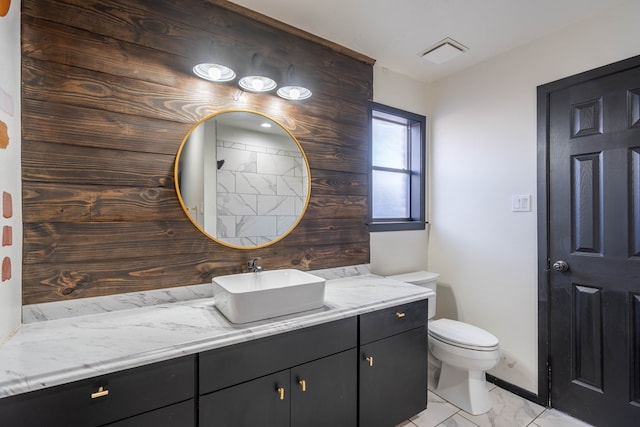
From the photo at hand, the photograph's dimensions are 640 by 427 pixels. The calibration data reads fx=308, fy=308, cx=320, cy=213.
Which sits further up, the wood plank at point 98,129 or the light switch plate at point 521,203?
the wood plank at point 98,129

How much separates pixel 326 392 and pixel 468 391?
3.54 ft

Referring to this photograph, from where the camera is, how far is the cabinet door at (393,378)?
1584 millimetres

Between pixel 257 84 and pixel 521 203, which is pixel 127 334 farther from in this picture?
pixel 521 203

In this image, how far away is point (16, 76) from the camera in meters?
1.21

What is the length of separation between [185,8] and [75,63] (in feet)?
1.99

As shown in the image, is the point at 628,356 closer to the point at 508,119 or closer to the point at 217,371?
the point at 508,119

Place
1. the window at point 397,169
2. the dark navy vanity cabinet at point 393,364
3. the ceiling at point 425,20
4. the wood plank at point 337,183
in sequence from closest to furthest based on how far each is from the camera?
the dark navy vanity cabinet at point 393,364 < the ceiling at point 425,20 < the wood plank at point 337,183 < the window at point 397,169

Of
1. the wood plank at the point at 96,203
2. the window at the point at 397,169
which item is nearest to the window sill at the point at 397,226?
the window at the point at 397,169

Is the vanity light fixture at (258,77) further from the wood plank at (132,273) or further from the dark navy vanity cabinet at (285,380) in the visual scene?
the dark navy vanity cabinet at (285,380)

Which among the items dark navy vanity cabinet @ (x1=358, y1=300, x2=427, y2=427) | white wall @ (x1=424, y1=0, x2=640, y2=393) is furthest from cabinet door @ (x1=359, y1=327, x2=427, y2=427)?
white wall @ (x1=424, y1=0, x2=640, y2=393)

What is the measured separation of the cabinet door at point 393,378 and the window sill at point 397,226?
797 mm

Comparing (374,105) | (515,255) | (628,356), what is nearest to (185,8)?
(374,105)

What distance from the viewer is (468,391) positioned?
1.95 metres

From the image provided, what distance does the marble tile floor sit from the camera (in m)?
1.82
